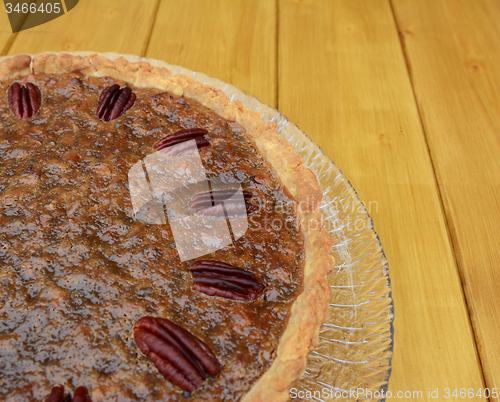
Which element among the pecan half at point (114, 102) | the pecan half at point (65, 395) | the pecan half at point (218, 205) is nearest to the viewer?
the pecan half at point (65, 395)

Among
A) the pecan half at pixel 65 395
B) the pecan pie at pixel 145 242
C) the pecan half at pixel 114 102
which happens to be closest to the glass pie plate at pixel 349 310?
the pecan pie at pixel 145 242

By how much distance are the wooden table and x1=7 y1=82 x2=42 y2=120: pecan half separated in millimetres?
985

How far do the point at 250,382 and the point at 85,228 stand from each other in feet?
2.89

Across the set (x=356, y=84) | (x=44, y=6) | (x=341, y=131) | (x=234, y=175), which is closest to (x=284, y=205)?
(x=234, y=175)

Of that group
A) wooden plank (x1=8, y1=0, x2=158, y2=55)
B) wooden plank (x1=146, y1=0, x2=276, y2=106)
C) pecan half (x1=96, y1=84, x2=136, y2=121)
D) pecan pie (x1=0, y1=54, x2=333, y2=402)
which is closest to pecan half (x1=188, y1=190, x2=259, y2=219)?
Result: pecan pie (x1=0, y1=54, x2=333, y2=402)

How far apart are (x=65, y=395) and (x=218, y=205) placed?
2.94 feet

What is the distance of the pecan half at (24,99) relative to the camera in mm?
2195

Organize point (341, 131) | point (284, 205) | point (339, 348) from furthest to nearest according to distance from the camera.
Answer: point (341, 131) → point (284, 205) → point (339, 348)

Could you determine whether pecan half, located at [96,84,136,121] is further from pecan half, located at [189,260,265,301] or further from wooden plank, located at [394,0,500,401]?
wooden plank, located at [394,0,500,401]

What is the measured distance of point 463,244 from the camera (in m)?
2.53

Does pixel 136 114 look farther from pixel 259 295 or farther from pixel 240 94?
pixel 259 295

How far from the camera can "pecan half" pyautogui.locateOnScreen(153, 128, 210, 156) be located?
211 centimetres

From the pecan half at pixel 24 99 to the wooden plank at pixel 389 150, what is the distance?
1460 mm

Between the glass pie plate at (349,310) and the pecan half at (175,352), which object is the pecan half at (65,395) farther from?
the glass pie plate at (349,310)
